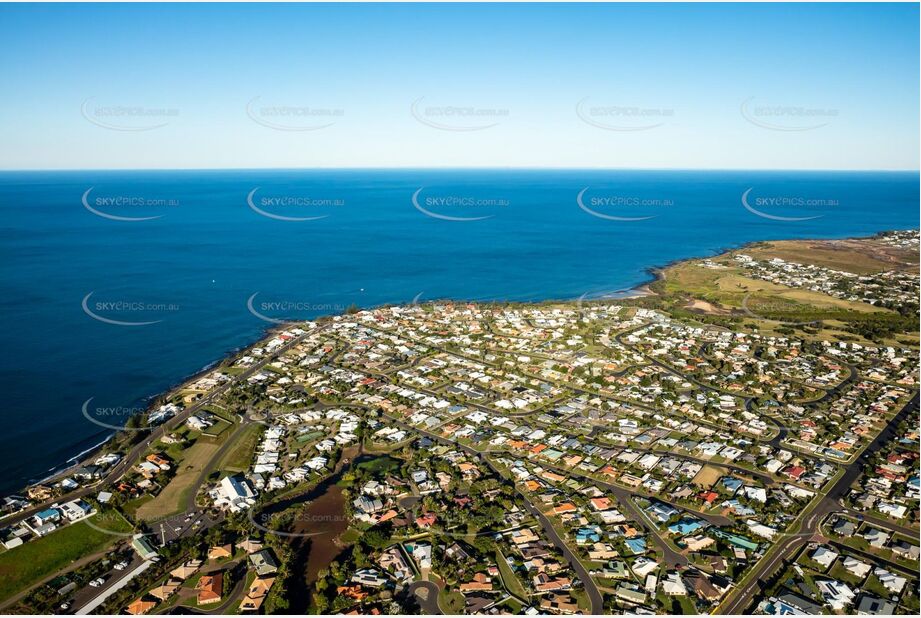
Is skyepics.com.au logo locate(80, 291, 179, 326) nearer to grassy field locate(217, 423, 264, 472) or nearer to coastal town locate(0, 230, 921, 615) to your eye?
coastal town locate(0, 230, 921, 615)

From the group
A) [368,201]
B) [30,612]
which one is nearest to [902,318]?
[30,612]

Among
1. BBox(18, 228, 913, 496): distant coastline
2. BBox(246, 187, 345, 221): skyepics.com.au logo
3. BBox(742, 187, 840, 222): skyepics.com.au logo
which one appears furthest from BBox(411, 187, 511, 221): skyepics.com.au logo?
BBox(742, 187, 840, 222): skyepics.com.au logo

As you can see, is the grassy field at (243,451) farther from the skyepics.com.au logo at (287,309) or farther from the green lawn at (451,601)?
the skyepics.com.au logo at (287,309)

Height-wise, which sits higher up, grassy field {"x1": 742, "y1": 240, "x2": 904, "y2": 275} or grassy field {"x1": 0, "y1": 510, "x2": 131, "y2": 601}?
grassy field {"x1": 742, "y1": 240, "x2": 904, "y2": 275}

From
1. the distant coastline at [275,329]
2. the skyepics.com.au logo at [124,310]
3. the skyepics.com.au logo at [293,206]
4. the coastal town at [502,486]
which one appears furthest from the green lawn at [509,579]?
the skyepics.com.au logo at [293,206]

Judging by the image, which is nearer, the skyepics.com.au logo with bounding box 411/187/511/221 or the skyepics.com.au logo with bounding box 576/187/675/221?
the skyepics.com.au logo with bounding box 411/187/511/221

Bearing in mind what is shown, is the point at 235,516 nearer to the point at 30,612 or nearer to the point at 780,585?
the point at 30,612

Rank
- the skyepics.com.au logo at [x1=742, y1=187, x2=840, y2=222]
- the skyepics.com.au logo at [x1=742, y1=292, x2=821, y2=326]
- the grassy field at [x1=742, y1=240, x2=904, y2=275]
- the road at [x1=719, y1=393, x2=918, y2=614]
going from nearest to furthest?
the road at [x1=719, y1=393, x2=918, y2=614] → the skyepics.com.au logo at [x1=742, y1=292, x2=821, y2=326] → the grassy field at [x1=742, y1=240, x2=904, y2=275] → the skyepics.com.au logo at [x1=742, y1=187, x2=840, y2=222]
